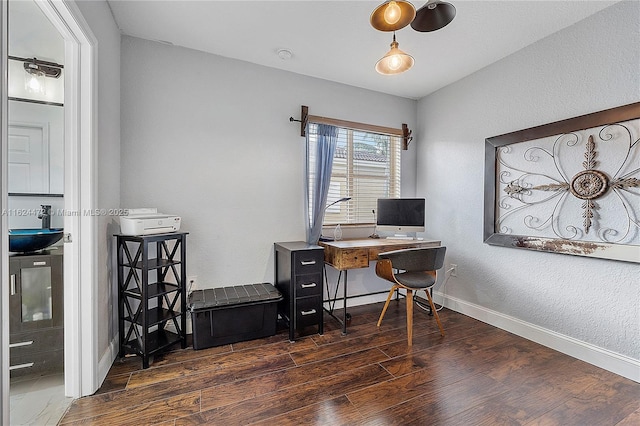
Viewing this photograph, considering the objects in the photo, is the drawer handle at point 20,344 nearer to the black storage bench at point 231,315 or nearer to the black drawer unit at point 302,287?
the black storage bench at point 231,315

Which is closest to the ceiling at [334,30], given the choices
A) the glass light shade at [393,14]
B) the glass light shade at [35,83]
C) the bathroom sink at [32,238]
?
→ the glass light shade at [393,14]

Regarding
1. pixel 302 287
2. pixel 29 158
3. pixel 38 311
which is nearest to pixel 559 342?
pixel 302 287

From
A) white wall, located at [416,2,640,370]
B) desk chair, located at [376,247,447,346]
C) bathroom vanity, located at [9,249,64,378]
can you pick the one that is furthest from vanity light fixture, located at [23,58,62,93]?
white wall, located at [416,2,640,370]

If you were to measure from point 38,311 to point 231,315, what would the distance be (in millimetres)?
1188

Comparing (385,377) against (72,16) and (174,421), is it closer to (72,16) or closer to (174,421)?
(174,421)

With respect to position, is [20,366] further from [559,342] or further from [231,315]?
[559,342]

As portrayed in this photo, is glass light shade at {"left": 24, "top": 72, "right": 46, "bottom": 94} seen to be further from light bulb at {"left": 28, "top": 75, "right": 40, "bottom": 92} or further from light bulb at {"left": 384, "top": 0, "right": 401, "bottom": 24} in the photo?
light bulb at {"left": 384, "top": 0, "right": 401, "bottom": 24}

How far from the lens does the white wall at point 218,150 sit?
231 cm

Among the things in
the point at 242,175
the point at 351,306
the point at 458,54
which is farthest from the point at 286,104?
the point at 351,306

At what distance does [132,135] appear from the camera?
2.27 m

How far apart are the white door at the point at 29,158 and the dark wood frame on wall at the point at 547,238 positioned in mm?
3529

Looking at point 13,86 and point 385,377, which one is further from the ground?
point 13,86

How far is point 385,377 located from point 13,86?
2794mm

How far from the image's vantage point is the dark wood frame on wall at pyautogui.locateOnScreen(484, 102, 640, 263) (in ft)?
6.09
